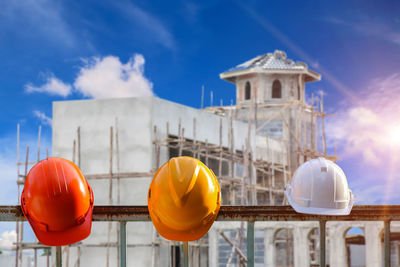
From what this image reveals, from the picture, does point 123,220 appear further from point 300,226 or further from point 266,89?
point 266,89

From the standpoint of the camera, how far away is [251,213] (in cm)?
439

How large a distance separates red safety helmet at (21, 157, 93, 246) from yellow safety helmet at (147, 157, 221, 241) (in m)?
0.54

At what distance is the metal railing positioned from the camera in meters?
4.39

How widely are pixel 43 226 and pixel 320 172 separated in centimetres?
279

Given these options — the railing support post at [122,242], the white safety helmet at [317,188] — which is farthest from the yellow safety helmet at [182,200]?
the white safety helmet at [317,188]

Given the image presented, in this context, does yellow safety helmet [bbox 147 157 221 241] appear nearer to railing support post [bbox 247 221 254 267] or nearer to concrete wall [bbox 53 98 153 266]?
railing support post [bbox 247 221 254 267]

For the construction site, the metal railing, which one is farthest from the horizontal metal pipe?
the construction site

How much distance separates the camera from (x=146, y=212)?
4.48 metres

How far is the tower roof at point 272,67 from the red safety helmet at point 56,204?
31.5 m

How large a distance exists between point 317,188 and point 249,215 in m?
1.86

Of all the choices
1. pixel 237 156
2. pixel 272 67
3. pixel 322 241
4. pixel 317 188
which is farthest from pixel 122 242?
pixel 272 67

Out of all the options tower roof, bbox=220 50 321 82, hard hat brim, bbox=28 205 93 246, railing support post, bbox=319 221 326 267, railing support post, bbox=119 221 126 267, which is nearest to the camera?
Answer: railing support post, bbox=119 221 126 267

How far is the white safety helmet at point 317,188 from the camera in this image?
6.01m

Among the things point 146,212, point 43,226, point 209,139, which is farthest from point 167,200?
point 209,139
